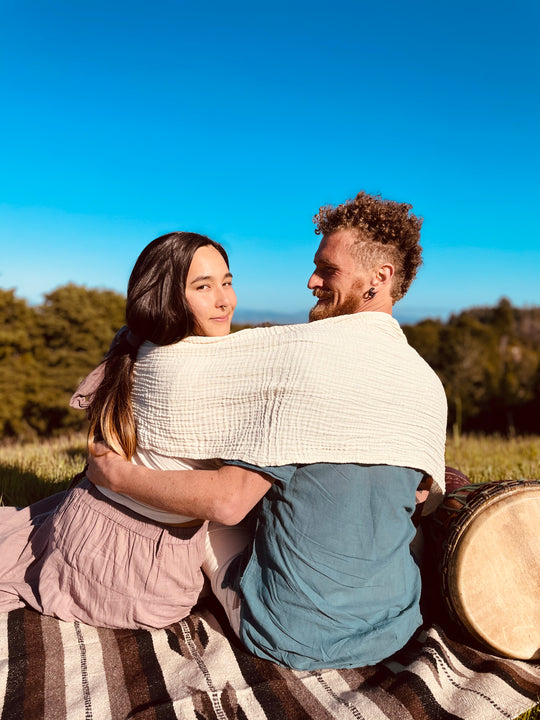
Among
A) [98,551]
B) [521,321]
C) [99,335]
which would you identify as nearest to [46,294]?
[99,335]

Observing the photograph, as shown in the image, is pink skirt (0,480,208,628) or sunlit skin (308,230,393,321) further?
sunlit skin (308,230,393,321)

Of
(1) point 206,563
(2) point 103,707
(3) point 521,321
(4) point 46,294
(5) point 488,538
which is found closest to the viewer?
(2) point 103,707

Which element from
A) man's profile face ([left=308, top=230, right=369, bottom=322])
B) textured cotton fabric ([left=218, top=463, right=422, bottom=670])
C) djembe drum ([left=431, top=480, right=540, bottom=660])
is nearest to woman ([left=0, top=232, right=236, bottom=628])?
textured cotton fabric ([left=218, top=463, right=422, bottom=670])

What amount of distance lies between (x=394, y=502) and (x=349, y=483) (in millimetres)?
245

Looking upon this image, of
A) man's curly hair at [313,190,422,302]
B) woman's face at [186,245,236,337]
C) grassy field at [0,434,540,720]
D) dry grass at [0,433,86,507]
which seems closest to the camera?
woman's face at [186,245,236,337]

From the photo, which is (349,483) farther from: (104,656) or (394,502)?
(104,656)

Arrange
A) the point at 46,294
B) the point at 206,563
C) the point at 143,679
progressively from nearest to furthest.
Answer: the point at 143,679
the point at 206,563
the point at 46,294

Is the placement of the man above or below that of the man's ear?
below

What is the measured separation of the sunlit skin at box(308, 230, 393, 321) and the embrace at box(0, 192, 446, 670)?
574 millimetres

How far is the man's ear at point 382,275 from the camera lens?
3.23m

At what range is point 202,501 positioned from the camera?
2395 millimetres

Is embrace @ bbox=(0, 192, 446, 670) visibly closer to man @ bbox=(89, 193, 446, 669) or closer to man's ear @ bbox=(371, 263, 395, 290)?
man @ bbox=(89, 193, 446, 669)

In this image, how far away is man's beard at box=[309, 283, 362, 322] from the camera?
3.26m

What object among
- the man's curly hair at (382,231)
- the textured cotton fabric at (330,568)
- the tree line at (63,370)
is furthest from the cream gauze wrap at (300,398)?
the tree line at (63,370)
